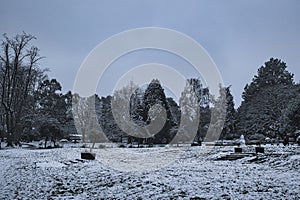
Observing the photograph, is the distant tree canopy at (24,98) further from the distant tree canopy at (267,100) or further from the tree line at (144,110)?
the distant tree canopy at (267,100)

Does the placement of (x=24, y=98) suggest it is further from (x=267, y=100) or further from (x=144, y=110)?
(x=267, y=100)

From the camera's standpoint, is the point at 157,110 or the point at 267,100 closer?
the point at 267,100

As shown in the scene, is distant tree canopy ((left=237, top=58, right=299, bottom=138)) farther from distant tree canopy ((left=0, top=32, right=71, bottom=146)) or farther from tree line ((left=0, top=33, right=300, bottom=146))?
distant tree canopy ((left=0, top=32, right=71, bottom=146))

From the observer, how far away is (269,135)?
46.0m

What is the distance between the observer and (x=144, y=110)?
1865 inches

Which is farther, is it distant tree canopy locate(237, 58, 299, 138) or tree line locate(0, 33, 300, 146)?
distant tree canopy locate(237, 58, 299, 138)

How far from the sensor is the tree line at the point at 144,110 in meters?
37.5

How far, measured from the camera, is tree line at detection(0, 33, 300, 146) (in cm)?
3753

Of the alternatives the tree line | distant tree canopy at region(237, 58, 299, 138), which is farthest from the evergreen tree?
distant tree canopy at region(237, 58, 299, 138)

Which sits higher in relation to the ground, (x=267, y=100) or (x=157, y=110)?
(x=267, y=100)

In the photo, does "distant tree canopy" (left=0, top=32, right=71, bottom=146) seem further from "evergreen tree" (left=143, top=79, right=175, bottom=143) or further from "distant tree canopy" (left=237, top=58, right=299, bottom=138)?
"distant tree canopy" (left=237, top=58, right=299, bottom=138)

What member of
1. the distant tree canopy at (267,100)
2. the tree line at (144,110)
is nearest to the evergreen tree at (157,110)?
the tree line at (144,110)

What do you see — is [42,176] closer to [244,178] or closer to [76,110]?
[244,178]

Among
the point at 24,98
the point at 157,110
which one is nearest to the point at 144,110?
the point at 157,110
